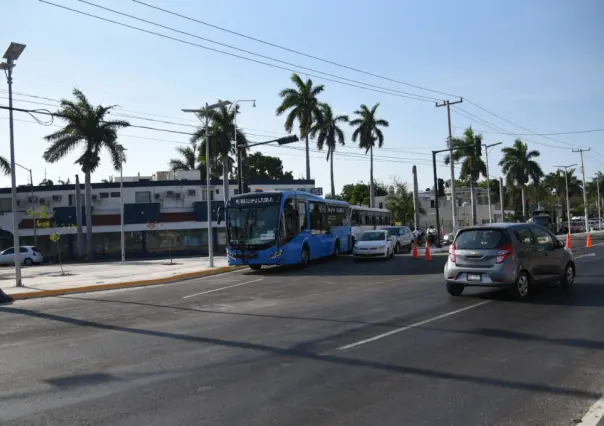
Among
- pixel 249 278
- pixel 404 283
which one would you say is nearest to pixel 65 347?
pixel 404 283

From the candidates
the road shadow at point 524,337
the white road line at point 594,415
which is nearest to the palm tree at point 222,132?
the road shadow at point 524,337

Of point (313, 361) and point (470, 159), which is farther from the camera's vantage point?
point (470, 159)

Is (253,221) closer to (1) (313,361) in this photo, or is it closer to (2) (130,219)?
(1) (313,361)

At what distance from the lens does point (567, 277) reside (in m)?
A: 14.3

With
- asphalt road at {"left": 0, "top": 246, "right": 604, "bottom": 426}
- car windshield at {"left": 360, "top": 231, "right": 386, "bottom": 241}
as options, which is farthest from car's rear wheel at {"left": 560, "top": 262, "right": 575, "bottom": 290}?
car windshield at {"left": 360, "top": 231, "right": 386, "bottom": 241}

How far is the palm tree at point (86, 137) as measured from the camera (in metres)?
47.0

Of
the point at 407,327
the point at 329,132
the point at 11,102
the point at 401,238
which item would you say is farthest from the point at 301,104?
the point at 407,327

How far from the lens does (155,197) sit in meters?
56.5

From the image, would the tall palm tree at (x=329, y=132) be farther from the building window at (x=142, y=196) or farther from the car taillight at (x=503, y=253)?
the car taillight at (x=503, y=253)

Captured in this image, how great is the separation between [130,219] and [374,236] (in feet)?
103

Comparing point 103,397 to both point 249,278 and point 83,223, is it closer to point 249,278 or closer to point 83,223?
point 249,278

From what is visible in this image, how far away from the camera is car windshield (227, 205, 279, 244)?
2262cm

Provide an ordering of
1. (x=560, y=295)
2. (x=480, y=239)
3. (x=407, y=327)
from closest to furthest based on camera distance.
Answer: (x=407, y=327), (x=480, y=239), (x=560, y=295)

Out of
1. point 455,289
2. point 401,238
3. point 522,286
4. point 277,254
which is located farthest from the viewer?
point 401,238
